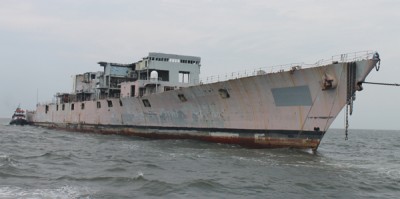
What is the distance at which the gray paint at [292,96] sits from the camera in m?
21.6

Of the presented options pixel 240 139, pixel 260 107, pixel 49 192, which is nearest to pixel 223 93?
pixel 260 107

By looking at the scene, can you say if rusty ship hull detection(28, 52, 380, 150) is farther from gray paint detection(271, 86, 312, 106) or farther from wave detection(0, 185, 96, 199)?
wave detection(0, 185, 96, 199)

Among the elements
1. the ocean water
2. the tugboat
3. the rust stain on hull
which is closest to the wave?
the ocean water

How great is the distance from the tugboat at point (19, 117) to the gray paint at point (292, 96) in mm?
56985

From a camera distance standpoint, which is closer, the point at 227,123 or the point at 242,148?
the point at 242,148

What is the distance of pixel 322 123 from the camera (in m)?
21.3

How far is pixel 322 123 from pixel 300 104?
1519 mm

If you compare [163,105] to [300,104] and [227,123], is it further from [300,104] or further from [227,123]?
[300,104]

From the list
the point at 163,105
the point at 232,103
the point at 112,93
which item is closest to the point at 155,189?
the point at 232,103

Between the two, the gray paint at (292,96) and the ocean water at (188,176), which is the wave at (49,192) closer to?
the ocean water at (188,176)

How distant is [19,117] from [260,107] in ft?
187

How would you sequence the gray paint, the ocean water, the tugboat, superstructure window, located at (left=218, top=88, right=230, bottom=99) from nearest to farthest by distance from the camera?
the ocean water → the gray paint → superstructure window, located at (left=218, top=88, right=230, bottom=99) → the tugboat

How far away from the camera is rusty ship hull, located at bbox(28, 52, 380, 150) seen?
2056 centimetres

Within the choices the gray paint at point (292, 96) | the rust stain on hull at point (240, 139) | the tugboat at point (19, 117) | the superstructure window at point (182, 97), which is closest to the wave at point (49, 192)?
the gray paint at point (292, 96)
